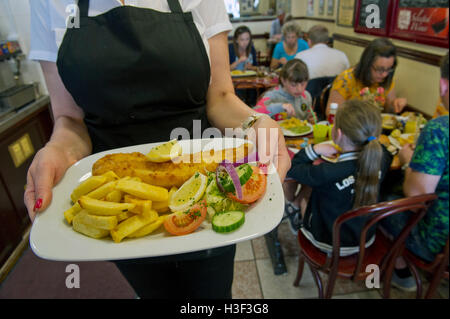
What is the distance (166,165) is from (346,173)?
1.04 m

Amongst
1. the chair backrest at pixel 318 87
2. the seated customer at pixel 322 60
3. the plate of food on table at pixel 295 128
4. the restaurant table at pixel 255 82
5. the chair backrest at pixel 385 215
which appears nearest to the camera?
the chair backrest at pixel 385 215

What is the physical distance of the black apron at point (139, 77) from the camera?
894mm

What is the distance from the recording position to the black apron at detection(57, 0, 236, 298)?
0.89 meters

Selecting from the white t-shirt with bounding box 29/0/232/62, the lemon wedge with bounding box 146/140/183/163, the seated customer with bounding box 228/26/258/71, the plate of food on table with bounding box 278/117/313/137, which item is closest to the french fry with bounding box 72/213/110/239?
the lemon wedge with bounding box 146/140/183/163

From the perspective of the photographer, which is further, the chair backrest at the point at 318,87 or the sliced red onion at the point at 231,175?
the chair backrest at the point at 318,87

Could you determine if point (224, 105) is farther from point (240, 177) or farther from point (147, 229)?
point (147, 229)

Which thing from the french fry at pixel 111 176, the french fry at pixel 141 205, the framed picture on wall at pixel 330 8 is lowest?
the french fry at pixel 141 205

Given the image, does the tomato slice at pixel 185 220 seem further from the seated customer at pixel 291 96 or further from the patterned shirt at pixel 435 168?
the seated customer at pixel 291 96

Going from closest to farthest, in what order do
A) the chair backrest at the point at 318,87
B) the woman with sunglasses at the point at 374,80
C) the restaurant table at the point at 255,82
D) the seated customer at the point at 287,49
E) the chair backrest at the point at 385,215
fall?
the chair backrest at the point at 385,215
the woman with sunglasses at the point at 374,80
the chair backrest at the point at 318,87
the restaurant table at the point at 255,82
the seated customer at the point at 287,49

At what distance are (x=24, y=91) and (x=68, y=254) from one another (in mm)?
2148

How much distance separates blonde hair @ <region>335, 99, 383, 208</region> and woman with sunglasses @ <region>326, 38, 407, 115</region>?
81 cm

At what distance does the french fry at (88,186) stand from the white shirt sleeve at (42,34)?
1.47 feet

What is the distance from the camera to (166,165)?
33.5 inches

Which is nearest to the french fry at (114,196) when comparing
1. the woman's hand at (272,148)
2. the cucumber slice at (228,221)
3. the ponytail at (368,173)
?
the cucumber slice at (228,221)
